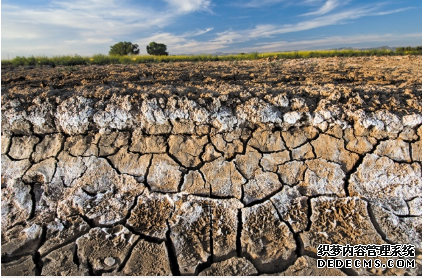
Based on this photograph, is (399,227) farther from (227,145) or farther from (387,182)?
(227,145)

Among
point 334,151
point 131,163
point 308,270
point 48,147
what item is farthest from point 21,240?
point 334,151

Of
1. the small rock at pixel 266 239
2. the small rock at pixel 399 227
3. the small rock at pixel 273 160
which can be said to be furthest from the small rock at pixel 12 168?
the small rock at pixel 399 227

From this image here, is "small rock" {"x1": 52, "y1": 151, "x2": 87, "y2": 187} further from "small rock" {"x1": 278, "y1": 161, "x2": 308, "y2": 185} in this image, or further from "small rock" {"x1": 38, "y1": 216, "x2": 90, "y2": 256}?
"small rock" {"x1": 278, "y1": 161, "x2": 308, "y2": 185}

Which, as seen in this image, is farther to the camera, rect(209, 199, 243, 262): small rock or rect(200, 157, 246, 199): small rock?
rect(200, 157, 246, 199): small rock

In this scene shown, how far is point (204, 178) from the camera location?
7.56 feet

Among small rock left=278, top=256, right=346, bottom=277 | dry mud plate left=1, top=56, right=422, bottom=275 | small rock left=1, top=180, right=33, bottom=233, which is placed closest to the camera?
small rock left=278, top=256, right=346, bottom=277

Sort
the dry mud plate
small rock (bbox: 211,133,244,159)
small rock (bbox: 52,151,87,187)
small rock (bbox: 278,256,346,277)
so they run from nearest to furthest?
small rock (bbox: 278,256,346,277)
the dry mud plate
small rock (bbox: 52,151,87,187)
small rock (bbox: 211,133,244,159)

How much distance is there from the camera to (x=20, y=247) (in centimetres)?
193

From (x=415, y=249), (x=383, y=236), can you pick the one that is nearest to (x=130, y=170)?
(x=383, y=236)

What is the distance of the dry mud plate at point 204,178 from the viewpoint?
A: 6.14 feet

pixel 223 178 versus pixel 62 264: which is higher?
pixel 223 178

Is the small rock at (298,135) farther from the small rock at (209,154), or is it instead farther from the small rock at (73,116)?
the small rock at (73,116)

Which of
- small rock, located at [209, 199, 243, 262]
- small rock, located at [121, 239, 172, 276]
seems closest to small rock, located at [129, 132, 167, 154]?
small rock, located at [209, 199, 243, 262]

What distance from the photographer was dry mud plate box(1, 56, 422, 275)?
187 cm
